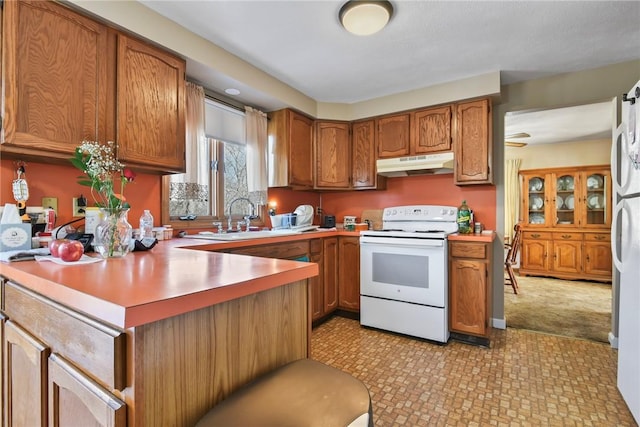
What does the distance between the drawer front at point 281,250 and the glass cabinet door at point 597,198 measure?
4.92m

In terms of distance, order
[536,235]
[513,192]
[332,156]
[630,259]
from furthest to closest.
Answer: [513,192] < [536,235] < [332,156] < [630,259]

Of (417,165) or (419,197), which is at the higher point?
(417,165)

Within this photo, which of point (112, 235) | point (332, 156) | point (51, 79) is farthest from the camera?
point (332, 156)

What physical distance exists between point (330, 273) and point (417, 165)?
54.7 inches

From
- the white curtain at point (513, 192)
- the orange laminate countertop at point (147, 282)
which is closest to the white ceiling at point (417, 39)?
the orange laminate countertop at point (147, 282)

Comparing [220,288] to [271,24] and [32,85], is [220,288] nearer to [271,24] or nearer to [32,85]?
[32,85]

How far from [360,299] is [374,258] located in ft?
1.46

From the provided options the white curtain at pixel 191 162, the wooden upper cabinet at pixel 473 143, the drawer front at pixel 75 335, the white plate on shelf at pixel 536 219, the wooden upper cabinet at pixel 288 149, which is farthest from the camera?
the white plate on shelf at pixel 536 219

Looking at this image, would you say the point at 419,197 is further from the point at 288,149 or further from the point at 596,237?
the point at 596,237

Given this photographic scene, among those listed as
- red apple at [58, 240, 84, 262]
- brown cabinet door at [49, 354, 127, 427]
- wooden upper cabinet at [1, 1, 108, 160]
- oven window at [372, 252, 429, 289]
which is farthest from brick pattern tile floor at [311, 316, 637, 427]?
wooden upper cabinet at [1, 1, 108, 160]

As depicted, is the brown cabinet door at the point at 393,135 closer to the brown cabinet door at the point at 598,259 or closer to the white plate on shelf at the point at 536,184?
the white plate on shelf at the point at 536,184

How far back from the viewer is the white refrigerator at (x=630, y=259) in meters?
1.54

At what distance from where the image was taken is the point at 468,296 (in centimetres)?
254

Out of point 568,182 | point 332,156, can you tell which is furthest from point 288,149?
point 568,182
